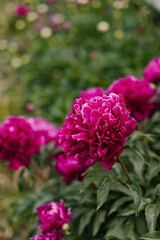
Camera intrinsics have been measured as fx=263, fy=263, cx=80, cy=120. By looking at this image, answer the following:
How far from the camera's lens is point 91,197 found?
1.19m

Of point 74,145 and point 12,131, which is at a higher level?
point 74,145

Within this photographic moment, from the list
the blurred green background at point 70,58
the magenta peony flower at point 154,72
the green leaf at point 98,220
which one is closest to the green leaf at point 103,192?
the green leaf at point 98,220

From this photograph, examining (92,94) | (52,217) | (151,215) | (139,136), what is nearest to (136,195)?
(151,215)

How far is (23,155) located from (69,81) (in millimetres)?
1728

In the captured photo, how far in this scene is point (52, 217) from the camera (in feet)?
3.04

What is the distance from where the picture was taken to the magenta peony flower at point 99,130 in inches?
29.6

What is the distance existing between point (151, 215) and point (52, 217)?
34 cm

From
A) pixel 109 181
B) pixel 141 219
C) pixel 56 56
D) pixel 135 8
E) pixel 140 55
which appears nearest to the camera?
pixel 109 181

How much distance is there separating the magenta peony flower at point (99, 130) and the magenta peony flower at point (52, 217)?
0.93ft

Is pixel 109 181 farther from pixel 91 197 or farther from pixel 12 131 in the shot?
pixel 12 131

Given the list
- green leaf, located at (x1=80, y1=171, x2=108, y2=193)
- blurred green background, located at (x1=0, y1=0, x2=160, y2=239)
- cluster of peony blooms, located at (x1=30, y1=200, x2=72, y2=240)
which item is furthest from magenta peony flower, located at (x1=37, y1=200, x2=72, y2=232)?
blurred green background, located at (x1=0, y1=0, x2=160, y2=239)

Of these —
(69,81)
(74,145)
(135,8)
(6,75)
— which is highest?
(135,8)

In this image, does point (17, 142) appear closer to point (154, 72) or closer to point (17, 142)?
point (17, 142)

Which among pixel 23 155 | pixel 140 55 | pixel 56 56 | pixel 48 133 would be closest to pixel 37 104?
pixel 56 56
